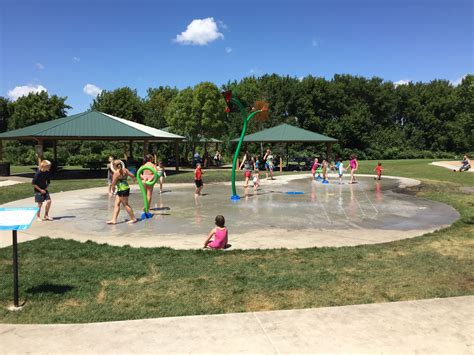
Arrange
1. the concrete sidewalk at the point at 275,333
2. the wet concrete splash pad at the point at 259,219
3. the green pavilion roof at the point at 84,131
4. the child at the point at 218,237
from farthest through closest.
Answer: the green pavilion roof at the point at 84,131
the wet concrete splash pad at the point at 259,219
the child at the point at 218,237
the concrete sidewalk at the point at 275,333

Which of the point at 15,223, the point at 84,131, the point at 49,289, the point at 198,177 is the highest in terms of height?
the point at 84,131

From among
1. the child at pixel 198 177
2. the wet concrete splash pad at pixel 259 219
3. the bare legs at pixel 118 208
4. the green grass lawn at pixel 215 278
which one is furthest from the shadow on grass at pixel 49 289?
the child at pixel 198 177

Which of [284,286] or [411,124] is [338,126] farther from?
[284,286]

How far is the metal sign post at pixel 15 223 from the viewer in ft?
16.6

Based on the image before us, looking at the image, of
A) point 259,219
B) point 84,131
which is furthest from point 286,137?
point 259,219

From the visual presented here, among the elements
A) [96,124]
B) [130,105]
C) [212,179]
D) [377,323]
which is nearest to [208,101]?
[96,124]

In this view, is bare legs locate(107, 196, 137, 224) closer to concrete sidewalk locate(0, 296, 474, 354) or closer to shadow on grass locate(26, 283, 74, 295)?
shadow on grass locate(26, 283, 74, 295)

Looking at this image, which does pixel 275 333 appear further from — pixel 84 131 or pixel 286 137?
pixel 286 137

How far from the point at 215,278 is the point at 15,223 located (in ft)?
9.77

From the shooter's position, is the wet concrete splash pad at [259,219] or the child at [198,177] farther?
the child at [198,177]

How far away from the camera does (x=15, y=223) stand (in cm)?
511

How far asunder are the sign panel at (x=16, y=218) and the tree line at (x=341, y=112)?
40395mm

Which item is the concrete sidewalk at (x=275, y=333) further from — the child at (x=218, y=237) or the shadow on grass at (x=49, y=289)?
the child at (x=218, y=237)

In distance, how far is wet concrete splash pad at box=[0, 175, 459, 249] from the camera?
953cm
